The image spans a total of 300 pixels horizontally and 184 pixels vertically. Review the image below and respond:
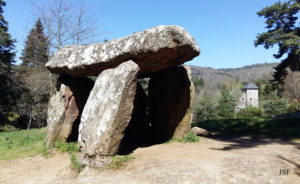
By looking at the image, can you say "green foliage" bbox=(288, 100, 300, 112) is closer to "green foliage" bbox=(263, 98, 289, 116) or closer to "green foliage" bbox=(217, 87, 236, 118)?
"green foliage" bbox=(263, 98, 289, 116)

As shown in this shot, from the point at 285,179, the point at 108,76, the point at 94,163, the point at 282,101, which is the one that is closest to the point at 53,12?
the point at 108,76

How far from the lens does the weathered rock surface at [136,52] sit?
5039 mm

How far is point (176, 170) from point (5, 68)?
20.3 m

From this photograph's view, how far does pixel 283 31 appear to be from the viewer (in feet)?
68.4

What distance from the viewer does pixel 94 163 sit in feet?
15.0

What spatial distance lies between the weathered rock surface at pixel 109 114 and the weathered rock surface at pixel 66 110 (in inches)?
69.2

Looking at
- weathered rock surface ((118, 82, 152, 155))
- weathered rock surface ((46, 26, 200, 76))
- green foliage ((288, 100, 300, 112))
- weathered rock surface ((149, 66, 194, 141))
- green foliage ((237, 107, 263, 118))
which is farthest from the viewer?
green foliage ((237, 107, 263, 118))

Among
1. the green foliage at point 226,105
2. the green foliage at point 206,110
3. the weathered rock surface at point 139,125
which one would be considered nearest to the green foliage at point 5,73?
the weathered rock surface at point 139,125

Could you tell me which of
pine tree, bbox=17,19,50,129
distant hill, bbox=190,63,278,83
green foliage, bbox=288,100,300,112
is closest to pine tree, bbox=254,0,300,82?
green foliage, bbox=288,100,300,112

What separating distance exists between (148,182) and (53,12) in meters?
13.2

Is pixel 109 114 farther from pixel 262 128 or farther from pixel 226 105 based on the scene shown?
pixel 226 105

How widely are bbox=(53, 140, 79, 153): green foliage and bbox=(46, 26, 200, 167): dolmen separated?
199mm

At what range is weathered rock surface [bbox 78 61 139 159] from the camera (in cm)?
478

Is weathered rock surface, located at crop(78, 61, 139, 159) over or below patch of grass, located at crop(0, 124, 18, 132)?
over
